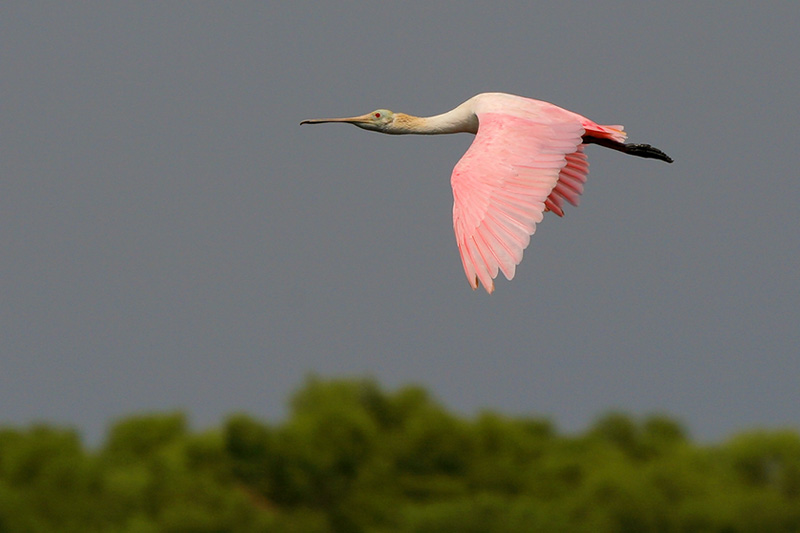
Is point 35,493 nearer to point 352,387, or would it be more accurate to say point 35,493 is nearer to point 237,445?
point 237,445

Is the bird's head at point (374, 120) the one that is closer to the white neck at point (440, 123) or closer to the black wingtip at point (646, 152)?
the white neck at point (440, 123)

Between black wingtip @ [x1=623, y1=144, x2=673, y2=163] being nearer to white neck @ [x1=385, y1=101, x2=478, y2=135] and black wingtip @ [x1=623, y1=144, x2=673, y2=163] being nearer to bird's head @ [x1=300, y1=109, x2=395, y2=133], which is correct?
white neck @ [x1=385, y1=101, x2=478, y2=135]

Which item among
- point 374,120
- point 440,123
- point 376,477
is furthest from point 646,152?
point 376,477

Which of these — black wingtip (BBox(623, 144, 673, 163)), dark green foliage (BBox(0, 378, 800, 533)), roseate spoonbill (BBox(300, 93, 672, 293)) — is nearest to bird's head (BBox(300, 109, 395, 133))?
roseate spoonbill (BBox(300, 93, 672, 293))

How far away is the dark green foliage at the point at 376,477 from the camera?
45469mm

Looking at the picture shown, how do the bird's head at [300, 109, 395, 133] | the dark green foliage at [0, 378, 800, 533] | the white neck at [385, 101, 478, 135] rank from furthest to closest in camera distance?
the dark green foliage at [0, 378, 800, 533] → the bird's head at [300, 109, 395, 133] → the white neck at [385, 101, 478, 135]

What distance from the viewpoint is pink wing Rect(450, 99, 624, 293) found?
416 inches

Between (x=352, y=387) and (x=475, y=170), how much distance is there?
45209 mm

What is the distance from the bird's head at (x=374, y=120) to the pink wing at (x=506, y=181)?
275cm

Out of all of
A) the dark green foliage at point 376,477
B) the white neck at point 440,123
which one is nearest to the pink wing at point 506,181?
the white neck at point 440,123

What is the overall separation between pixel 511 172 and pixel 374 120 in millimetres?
4720

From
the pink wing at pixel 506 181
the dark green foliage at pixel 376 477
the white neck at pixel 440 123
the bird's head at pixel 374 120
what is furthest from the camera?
the dark green foliage at pixel 376 477

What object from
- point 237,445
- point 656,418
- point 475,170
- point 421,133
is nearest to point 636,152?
point 421,133

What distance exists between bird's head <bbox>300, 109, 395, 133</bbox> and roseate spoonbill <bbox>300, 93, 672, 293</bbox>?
1423mm
